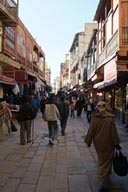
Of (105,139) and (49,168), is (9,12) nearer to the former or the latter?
(49,168)

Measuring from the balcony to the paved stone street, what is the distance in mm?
9141

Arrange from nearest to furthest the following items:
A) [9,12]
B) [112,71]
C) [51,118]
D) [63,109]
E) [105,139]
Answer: [105,139] → [51,118] → [63,109] → [112,71] → [9,12]

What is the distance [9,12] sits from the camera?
775 inches

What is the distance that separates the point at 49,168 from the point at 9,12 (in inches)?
537

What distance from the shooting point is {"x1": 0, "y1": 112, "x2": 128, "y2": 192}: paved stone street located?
21.0ft

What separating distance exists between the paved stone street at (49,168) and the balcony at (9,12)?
9141 mm

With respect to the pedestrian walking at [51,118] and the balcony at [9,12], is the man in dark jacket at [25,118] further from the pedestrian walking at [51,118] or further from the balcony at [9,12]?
the balcony at [9,12]

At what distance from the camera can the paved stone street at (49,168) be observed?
6.41m

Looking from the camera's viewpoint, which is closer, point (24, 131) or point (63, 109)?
point (24, 131)

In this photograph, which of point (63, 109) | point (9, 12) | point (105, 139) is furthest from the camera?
point (9, 12)

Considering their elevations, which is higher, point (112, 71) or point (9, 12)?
point (9, 12)

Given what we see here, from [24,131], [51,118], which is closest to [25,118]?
[24,131]

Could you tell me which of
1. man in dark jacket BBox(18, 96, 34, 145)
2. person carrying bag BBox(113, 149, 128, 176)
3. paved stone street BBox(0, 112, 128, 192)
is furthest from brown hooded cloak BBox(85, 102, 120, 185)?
man in dark jacket BBox(18, 96, 34, 145)

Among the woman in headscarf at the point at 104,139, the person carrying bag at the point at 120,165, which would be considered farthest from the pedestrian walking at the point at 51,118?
the person carrying bag at the point at 120,165
